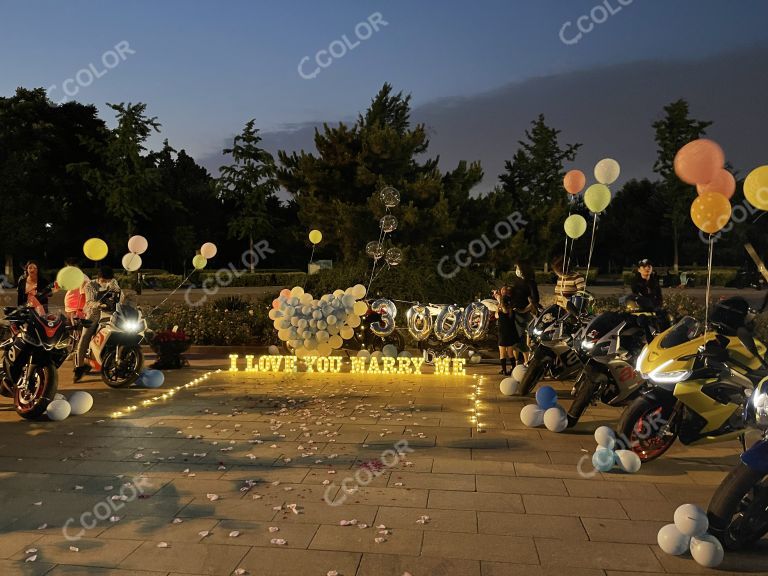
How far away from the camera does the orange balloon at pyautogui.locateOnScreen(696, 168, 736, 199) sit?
6387mm

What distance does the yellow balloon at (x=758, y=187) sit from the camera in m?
5.05

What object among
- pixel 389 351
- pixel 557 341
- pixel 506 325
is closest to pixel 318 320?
pixel 389 351

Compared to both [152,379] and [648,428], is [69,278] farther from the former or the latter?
[648,428]

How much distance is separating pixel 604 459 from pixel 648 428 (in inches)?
22.5

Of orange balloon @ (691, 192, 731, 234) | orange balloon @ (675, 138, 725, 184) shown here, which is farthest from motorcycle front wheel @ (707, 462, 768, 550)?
orange balloon @ (675, 138, 725, 184)

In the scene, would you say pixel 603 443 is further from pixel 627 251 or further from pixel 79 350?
pixel 627 251

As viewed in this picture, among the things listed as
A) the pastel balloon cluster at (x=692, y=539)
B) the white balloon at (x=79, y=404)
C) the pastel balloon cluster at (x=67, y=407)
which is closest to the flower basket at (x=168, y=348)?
the pastel balloon cluster at (x=67, y=407)

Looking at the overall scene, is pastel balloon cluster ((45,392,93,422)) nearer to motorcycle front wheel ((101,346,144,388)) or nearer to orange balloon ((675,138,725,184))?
motorcycle front wheel ((101,346,144,388))

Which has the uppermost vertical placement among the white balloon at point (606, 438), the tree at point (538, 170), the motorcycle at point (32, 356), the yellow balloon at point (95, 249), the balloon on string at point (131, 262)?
the tree at point (538, 170)

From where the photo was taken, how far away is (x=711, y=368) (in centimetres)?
495

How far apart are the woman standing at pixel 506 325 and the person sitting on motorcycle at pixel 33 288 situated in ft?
22.5

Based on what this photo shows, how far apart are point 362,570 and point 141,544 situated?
4.86 ft

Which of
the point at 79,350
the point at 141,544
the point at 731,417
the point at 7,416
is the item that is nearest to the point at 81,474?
the point at 141,544

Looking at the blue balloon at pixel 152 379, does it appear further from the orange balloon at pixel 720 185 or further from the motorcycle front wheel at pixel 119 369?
the orange balloon at pixel 720 185
